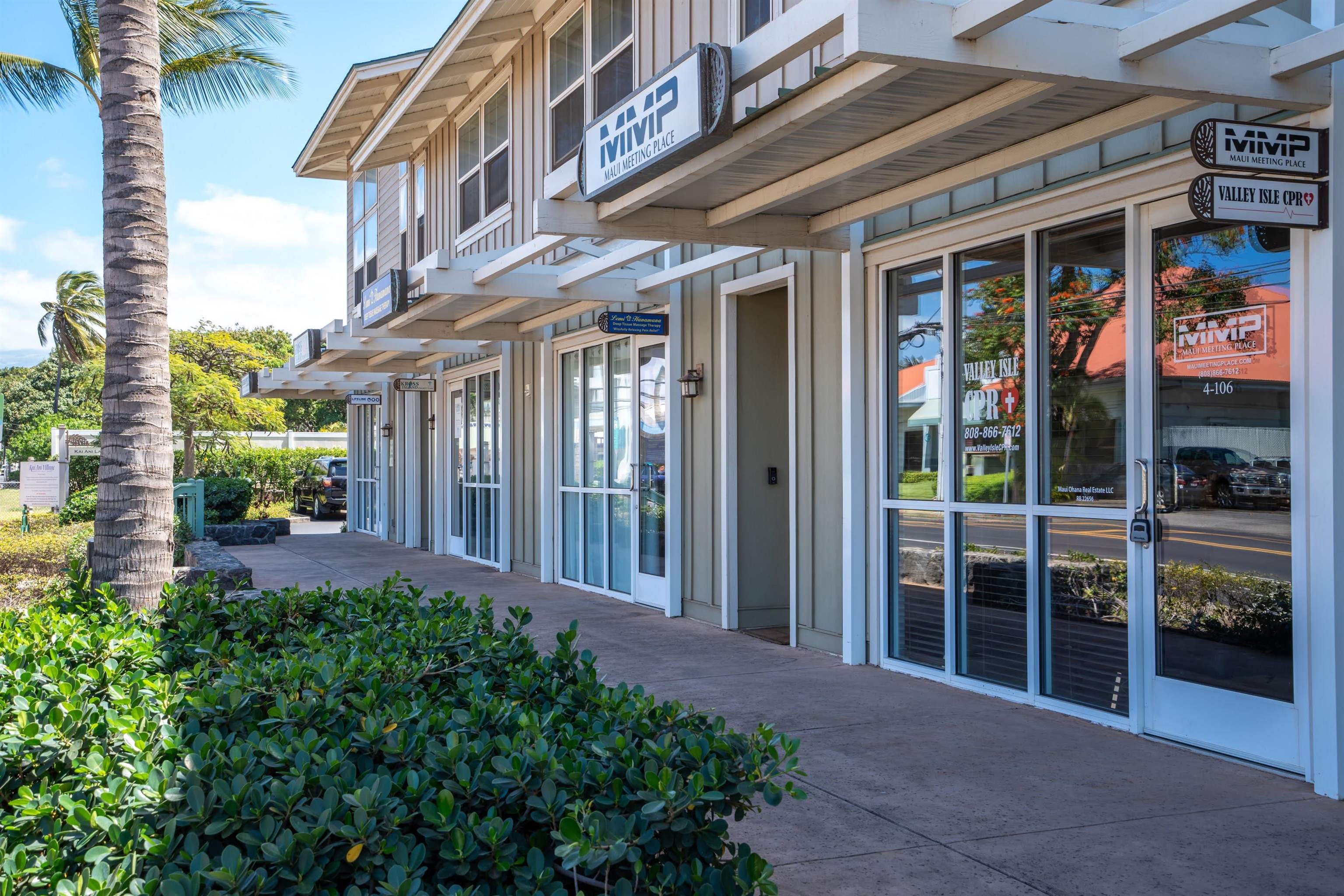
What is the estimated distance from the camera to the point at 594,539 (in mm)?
11586

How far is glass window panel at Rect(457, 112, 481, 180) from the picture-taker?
12.8 m

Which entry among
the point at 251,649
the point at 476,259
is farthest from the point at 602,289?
the point at 251,649

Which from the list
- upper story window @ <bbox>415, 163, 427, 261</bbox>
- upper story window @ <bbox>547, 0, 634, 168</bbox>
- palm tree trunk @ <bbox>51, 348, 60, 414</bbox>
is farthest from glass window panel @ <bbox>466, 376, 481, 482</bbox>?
palm tree trunk @ <bbox>51, 348, 60, 414</bbox>

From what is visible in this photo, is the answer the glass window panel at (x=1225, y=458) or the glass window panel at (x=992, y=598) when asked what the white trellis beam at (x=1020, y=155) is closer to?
the glass window panel at (x=1225, y=458)

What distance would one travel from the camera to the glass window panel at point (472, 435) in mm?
15109

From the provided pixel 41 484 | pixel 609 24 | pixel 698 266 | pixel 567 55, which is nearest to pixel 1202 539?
pixel 698 266

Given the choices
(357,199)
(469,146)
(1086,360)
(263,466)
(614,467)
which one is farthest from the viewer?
(263,466)

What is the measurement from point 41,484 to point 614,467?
13639 mm

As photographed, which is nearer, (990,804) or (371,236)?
(990,804)

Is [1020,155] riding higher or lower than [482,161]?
lower

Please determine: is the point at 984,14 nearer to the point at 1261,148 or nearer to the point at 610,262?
the point at 1261,148

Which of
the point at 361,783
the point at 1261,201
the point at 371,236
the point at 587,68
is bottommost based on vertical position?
the point at 361,783

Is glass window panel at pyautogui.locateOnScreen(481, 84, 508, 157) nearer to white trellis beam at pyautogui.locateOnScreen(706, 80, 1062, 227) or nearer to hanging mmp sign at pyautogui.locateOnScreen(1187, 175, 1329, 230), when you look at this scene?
white trellis beam at pyautogui.locateOnScreen(706, 80, 1062, 227)

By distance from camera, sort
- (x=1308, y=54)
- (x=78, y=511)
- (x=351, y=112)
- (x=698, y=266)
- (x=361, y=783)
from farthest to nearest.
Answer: (x=78, y=511)
(x=351, y=112)
(x=698, y=266)
(x=1308, y=54)
(x=361, y=783)
